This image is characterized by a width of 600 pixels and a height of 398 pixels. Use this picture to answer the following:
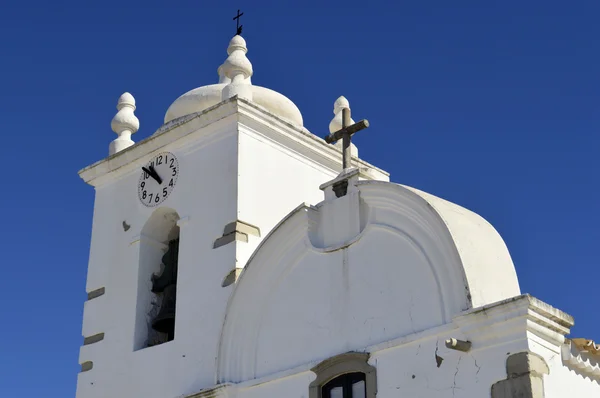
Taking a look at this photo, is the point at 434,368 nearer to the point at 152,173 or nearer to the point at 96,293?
the point at 152,173

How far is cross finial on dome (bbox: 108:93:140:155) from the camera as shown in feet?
48.1

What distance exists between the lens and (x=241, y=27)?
1484cm

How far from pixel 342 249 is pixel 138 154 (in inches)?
160

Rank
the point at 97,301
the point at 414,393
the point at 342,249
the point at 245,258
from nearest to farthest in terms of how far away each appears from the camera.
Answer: the point at 414,393 → the point at 342,249 → the point at 245,258 → the point at 97,301

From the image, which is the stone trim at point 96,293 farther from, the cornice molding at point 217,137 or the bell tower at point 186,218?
the cornice molding at point 217,137

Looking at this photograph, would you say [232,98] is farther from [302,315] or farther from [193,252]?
[302,315]

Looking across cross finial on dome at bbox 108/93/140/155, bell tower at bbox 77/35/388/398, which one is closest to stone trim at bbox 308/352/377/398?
bell tower at bbox 77/35/388/398

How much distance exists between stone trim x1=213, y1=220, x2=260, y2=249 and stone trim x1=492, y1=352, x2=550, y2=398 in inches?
165

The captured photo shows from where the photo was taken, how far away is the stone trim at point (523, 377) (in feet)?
29.7

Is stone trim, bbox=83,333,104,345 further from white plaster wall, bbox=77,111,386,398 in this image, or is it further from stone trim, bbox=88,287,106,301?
stone trim, bbox=88,287,106,301

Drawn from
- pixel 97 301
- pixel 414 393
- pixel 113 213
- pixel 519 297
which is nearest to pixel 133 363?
pixel 97 301

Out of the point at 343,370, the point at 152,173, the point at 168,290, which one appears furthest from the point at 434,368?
the point at 152,173

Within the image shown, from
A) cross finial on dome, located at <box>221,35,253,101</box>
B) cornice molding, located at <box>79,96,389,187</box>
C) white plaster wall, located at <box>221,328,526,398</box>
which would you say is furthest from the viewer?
cross finial on dome, located at <box>221,35,253,101</box>

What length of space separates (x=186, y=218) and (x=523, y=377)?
5521 millimetres
